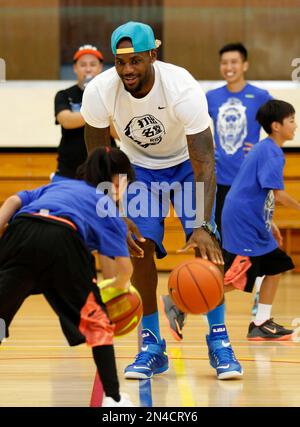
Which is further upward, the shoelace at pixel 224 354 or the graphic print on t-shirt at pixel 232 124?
the graphic print on t-shirt at pixel 232 124

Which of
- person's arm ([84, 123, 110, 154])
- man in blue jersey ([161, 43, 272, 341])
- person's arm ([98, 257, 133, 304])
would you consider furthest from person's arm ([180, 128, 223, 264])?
man in blue jersey ([161, 43, 272, 341])

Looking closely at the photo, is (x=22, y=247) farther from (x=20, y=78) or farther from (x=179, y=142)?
(x=20, y=78)

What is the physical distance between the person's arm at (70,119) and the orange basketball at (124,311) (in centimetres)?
363

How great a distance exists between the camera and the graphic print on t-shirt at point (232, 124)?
8.13m

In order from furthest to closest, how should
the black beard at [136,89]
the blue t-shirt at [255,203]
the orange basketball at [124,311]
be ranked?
the blue t-shirt at [255,203] → the black beard at [136,89] → the orange basketball at [124,311]

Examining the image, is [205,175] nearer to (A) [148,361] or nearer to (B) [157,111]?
(B) [157,111]

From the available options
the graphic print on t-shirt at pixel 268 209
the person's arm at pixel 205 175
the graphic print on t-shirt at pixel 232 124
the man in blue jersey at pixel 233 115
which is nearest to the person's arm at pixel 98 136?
the person's arm at pixel 205 175

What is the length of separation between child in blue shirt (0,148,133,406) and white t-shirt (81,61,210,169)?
0.79 meters

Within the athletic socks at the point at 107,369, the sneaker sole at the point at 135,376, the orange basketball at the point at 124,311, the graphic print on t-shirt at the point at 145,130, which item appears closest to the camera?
the athletic socks at the point at 107,369

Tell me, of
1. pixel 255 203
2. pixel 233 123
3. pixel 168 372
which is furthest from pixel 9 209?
pixel 233 123

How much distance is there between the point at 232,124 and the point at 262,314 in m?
2.35

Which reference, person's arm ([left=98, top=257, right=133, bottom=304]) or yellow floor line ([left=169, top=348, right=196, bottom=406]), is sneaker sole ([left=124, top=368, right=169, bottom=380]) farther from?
person's arm ([left=98, top=257, right=133, bottom=304])

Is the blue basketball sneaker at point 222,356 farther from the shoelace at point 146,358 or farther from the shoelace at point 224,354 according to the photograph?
the shoelace at point 146,358

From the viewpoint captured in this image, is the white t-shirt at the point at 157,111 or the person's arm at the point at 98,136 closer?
the white t-shirt at the point at 157,111
